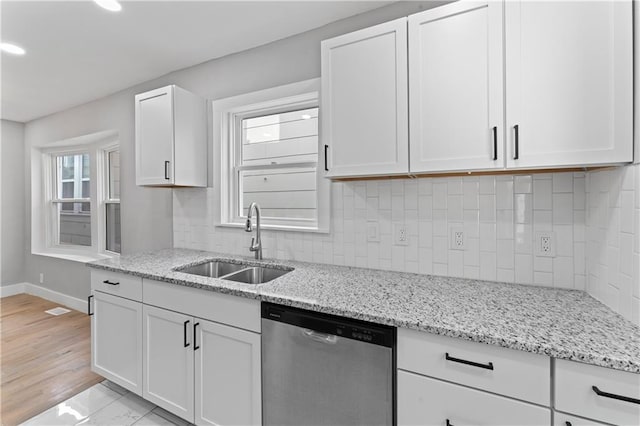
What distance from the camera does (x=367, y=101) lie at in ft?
5.25

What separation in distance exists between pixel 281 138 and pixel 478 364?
1.96 m

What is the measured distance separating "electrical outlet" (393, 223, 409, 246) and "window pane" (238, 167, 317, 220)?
0.66m

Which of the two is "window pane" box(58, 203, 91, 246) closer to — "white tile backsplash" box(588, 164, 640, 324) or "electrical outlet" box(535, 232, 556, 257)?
"electrical outlet" box(535, 232, 556, 257)

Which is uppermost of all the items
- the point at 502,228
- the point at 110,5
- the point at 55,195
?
the point at 110,5

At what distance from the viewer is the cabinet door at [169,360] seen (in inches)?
67.4

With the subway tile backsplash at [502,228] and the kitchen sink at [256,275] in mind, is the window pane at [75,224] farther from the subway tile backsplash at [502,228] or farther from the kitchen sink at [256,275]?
the subway tile backsplash at [502,228]

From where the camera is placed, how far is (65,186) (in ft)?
14.8

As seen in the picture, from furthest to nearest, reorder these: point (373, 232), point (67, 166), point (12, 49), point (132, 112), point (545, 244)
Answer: point (67, 166)
point (132, 112)
point (12, 49)
point (373, 232)
point (545, 244)

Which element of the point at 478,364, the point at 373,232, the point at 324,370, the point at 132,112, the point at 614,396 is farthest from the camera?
the point at 132,112

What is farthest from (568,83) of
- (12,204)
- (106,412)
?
(12,204)

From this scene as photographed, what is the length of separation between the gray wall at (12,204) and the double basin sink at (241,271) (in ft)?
14.2

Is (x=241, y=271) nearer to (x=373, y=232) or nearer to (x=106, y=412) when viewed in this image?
(x=373, y=232)

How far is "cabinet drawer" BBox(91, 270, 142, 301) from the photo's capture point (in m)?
1.93

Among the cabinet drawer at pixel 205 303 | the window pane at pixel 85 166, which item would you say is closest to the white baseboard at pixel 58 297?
the window pane at pixel 85 166
